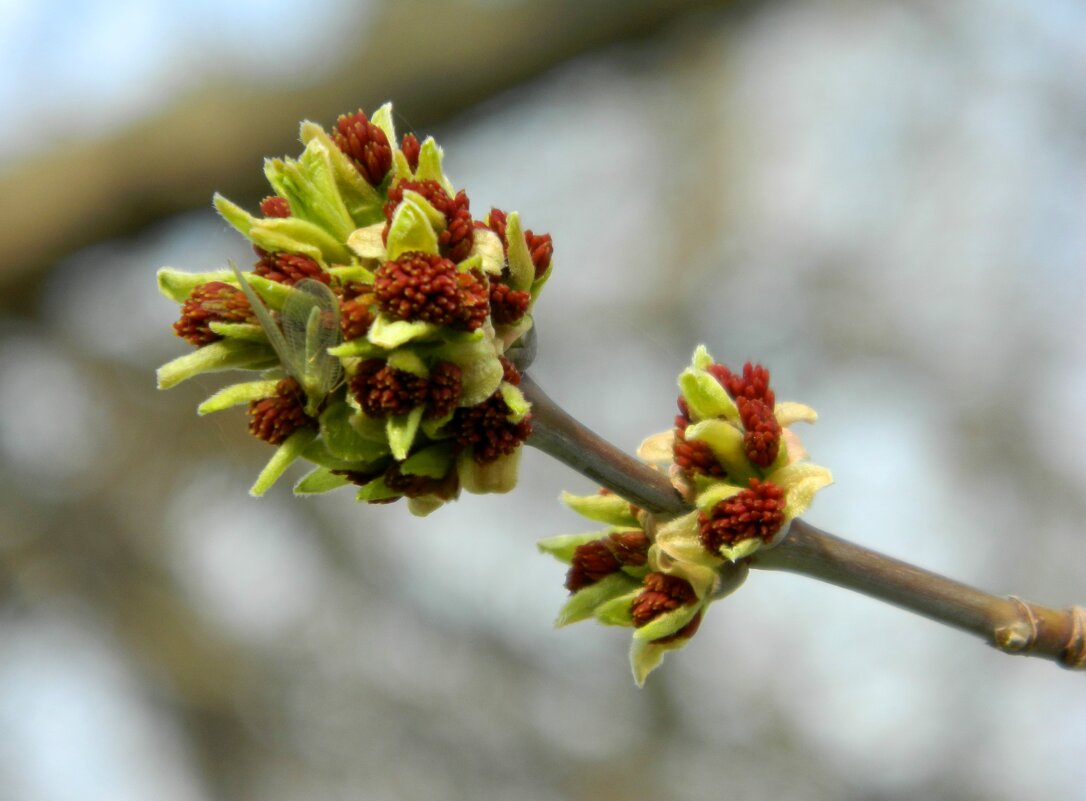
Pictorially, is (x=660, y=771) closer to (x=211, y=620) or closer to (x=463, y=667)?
(x=463, y=667)

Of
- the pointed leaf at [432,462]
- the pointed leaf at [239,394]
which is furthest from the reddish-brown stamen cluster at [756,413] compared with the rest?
the pointed leaf at [239,394]

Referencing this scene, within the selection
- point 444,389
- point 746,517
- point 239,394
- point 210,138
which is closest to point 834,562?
point 746,517

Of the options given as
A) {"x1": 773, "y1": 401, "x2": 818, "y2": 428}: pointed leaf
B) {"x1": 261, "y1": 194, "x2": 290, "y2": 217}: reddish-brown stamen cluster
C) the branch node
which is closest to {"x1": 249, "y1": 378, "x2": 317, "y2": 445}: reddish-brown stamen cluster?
{"x1": 261, "y1": 194, "x2": 290, "y2": 217}: reddish-brown stamen cluster

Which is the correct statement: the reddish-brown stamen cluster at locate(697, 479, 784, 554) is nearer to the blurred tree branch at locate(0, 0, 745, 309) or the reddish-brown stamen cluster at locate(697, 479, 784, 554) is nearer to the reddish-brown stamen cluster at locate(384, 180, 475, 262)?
the reddish-brown stamen cluster at locate(384, 180, 475, 262)

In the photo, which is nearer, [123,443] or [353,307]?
[353,307]

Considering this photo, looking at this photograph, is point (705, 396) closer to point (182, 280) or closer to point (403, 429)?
point (403, 429)

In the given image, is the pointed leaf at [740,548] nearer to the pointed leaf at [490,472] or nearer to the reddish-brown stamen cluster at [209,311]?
the pointed leaf at [490,472]

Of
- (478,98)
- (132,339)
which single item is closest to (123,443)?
(132,339)

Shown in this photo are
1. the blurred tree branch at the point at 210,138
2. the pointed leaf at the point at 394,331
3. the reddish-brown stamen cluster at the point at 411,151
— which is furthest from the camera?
the blurred tree branch at the point at 210,138
